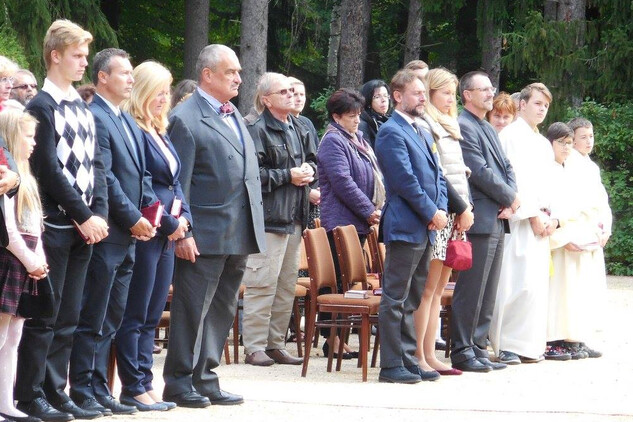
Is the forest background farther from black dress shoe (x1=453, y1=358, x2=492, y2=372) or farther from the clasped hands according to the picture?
black dress shoe (x1=453, y1=358, x2=492, y2=372)

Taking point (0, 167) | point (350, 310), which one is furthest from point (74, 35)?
point (350, 310)

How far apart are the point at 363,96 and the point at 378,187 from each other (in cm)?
85

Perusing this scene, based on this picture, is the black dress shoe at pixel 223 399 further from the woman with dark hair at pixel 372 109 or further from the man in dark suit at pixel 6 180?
the woman with dark hair at pixel 372 109

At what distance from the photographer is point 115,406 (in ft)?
21.8

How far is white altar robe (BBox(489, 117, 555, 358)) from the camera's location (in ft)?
32.3

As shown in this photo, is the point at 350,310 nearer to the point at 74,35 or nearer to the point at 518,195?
the point at 518,195

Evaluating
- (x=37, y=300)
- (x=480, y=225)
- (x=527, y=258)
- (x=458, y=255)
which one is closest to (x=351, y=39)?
(x=527, y=258)

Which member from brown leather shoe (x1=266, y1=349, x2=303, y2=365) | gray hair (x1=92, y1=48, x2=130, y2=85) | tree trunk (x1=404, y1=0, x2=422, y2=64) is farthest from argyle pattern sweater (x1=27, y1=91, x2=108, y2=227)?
tree trunk (x1=404, y1=0, x2=422, y2=64)

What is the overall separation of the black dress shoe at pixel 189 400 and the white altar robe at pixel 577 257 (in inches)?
158

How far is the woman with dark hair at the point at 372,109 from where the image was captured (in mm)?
10781

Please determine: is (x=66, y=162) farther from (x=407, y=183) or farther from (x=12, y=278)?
(x=407, y=183)

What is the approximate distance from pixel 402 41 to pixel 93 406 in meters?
23.1

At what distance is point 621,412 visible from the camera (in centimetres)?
722

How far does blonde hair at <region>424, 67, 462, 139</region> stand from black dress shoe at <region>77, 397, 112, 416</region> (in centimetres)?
345
